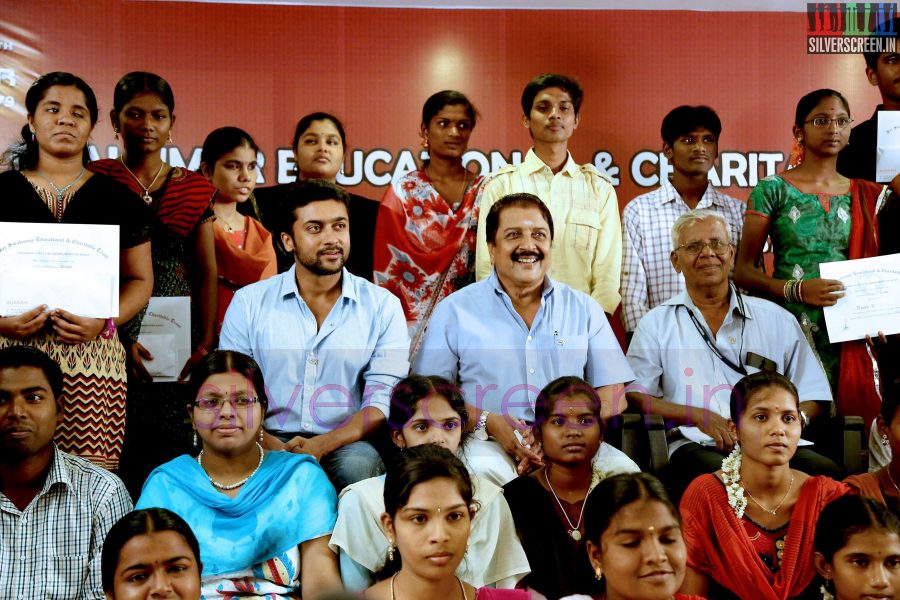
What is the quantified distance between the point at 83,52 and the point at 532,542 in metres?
3.38

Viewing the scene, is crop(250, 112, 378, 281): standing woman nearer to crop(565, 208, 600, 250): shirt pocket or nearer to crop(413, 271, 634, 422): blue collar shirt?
crop(413, 271, 634, 422): blue collar shirt

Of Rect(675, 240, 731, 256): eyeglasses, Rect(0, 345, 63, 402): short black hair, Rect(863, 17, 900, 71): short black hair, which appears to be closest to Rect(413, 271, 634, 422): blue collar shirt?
Rect(675, 240, 731, 256): eyeglasses

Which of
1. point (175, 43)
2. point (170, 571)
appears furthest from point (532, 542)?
point (175, 43)

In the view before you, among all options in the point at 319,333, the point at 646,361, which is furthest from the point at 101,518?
the point at 646,361

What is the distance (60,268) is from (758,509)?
2561 millimetres

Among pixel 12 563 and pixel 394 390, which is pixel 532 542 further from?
pixel 12 563

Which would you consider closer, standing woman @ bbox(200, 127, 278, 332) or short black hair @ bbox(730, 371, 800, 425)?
short black hair @ bbox(730, 371, 800, 425)

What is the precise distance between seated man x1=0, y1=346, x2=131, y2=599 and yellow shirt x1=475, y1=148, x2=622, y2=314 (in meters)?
1.87

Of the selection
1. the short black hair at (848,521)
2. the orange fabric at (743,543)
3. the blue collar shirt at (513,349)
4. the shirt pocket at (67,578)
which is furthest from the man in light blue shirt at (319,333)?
the short black hair at (848,521)

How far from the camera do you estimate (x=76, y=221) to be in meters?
3.76

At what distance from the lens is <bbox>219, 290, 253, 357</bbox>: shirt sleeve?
3.95 meters

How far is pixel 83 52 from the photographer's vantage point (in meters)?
5.09

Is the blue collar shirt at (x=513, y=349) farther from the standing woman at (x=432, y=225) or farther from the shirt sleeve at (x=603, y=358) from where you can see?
the standing woman at (x=432, y=225)

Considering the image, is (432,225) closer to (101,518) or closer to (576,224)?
A: (576,224)
